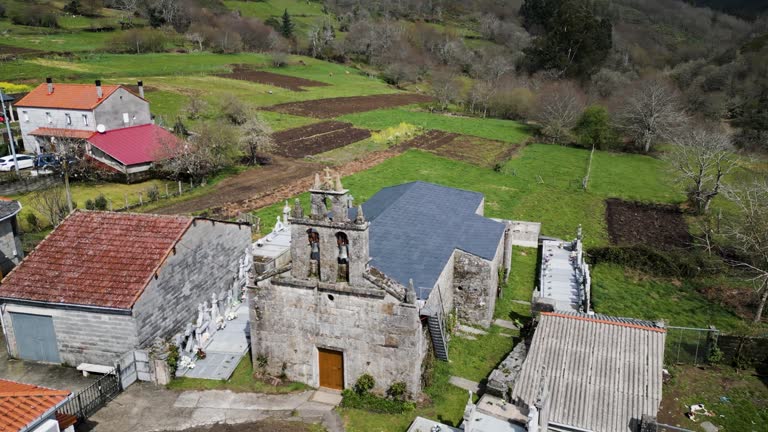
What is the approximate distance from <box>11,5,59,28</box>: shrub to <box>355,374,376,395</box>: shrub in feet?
389

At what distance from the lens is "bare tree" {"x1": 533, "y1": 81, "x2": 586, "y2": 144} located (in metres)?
73.6

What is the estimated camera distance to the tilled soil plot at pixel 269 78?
97.0 meters

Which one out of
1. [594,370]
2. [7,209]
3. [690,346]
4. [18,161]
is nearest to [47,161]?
[18,161]

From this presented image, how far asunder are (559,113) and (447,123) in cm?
1556

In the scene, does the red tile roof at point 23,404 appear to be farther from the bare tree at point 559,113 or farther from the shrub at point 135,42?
the shrub at point 135,42

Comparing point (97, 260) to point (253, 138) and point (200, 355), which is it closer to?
point (200, 355)

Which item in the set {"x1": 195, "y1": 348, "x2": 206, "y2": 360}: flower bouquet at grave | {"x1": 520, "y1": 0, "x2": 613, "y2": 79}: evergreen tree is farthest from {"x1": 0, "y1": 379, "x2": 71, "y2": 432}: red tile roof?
{"x1": 520, "y1": 0, "x2": 613, "y2": 79}: evergreen tree

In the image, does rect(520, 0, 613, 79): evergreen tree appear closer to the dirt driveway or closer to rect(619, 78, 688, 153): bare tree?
rect(619, 78, 688, 153): bare tree

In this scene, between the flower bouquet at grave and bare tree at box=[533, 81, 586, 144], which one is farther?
bare tree at box=[533, 81, 586, 144]

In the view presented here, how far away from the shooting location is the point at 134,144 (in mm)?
46625

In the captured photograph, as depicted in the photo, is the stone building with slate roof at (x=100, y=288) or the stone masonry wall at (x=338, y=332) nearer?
the stone masonry wall at (x=338, y=332)

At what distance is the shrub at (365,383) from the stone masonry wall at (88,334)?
26.2ft

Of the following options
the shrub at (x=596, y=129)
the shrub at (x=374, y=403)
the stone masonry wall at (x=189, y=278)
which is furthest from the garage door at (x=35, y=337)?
the shrub at (x=596, y=129)

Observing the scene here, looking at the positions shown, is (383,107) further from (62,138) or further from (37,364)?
(37,364)
